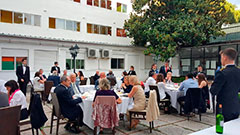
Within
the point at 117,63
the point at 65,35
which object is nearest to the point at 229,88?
the point at 65,35

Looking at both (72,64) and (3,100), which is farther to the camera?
(72,64)

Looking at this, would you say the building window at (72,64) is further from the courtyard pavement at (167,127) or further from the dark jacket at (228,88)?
the dark jacket at (228,88)

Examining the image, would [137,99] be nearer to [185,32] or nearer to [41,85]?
[41,85]

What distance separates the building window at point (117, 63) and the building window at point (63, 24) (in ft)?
13.5

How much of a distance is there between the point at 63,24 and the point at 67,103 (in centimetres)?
1113

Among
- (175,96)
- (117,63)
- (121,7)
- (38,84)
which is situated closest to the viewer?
(175,96)

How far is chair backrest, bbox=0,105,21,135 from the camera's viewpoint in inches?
89.5

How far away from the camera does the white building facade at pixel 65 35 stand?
10.8 m

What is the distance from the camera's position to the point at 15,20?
448 inches

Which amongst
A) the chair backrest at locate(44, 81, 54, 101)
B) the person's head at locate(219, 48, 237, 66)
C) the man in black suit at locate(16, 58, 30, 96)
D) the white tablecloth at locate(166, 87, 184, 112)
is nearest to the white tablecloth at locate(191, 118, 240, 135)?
the person's head at locate(219, 48, 237, 66)

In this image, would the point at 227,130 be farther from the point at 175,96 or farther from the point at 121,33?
the point at 121,33

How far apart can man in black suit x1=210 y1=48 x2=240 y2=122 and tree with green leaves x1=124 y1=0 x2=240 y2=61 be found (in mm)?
10905

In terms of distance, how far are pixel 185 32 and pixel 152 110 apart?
10736mm

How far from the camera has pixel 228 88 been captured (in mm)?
2264
